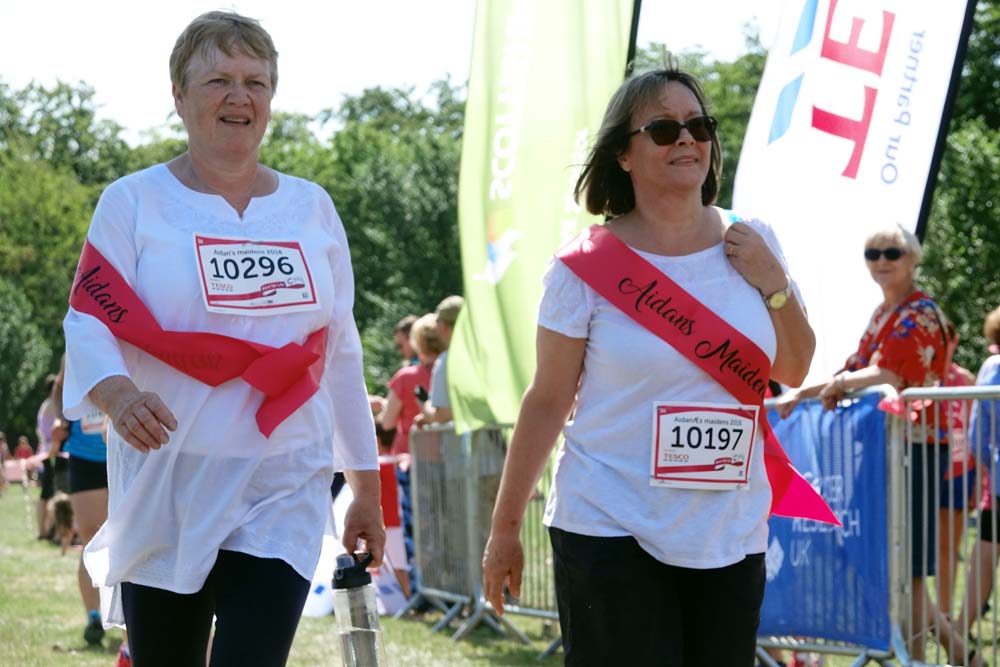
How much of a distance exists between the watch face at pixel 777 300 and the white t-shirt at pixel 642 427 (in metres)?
0.02

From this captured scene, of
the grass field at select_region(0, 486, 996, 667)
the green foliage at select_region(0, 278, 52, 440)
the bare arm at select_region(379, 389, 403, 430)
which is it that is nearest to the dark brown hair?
the grass field at select_region(0, 486, 996, 667)

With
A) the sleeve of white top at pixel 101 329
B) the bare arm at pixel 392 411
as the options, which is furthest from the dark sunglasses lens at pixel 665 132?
the bare arm at pixel 392 411

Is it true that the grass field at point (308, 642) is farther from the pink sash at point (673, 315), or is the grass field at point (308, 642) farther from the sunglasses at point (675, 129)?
the sunglasses at point (675, 129)

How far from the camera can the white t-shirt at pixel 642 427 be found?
11.6 ft

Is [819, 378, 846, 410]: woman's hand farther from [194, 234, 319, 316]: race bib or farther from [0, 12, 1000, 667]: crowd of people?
[194, 234, 319, 316]: race bib

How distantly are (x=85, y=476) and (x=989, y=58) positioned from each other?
33.9m

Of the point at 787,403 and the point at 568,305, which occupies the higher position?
the point at 568,305

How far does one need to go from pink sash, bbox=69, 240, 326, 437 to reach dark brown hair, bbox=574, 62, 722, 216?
926mm

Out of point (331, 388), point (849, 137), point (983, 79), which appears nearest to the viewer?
point (331, 388)

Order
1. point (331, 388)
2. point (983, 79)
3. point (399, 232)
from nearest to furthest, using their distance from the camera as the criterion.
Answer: point (331, 388), point (983, 79), point (399, 232)

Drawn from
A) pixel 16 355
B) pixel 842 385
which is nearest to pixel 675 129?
pixel 842 385

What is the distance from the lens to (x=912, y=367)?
662 centimetres

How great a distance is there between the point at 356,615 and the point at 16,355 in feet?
188

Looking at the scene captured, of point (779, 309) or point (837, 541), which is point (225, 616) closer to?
point (779, 309)
